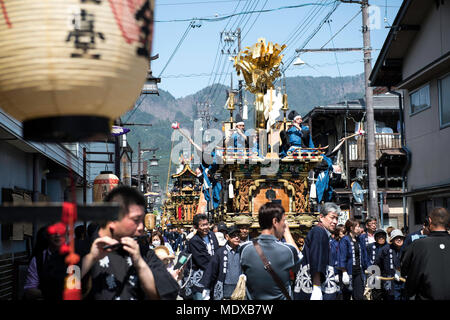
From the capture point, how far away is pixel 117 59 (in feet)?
12.3

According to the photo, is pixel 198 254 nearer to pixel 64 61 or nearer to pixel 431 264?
pixel 431 264

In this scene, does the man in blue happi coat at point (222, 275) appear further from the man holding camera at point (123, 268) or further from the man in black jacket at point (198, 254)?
the man holding camera at point (123, 268)

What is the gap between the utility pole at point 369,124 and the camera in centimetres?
1794

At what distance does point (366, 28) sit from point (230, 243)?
1198 cm

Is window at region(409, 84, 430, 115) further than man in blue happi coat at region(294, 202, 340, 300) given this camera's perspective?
Yes

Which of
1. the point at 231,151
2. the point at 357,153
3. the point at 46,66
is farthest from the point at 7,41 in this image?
the point at 357,153

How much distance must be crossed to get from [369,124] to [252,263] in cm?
1317

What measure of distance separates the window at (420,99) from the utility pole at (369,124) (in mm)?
1562

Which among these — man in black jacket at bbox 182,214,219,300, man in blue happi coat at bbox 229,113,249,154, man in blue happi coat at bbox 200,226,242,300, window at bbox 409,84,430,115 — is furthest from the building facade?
man in blue happi coat at bbox 200,226,242,300

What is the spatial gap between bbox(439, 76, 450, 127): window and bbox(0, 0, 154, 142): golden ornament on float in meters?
14.4

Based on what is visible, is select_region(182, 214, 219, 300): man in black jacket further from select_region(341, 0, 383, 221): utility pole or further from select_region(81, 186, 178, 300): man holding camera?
select_region(341, 0, 383, 221): utility pole

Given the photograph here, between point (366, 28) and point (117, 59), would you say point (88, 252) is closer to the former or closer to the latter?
point (117, 59)

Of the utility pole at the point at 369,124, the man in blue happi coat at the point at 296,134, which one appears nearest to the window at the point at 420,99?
the utility pole at the point at 369,124

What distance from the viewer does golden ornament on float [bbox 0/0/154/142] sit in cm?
355
